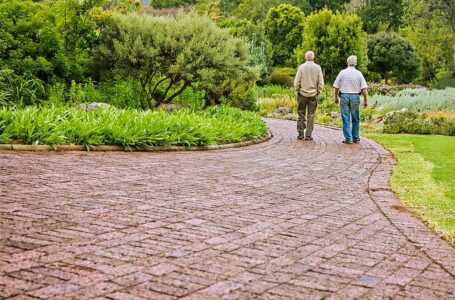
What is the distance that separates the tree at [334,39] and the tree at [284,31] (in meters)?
9.66

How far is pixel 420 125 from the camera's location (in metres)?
16.2

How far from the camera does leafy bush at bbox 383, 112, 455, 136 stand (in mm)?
15922

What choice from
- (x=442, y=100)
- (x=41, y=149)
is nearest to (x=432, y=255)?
(x=41, y=149)

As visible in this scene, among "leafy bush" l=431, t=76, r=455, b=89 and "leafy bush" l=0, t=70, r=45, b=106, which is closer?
"leafy bush" l=0, t=70, r=45, b=106

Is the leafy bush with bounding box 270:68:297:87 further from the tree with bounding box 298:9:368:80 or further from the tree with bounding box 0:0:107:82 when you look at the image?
the tree with bounding box 0:0:107:82

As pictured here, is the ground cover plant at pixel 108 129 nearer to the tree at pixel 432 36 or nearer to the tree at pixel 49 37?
the tree at pixel 49 37

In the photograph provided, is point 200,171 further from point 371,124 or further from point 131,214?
point 371,124

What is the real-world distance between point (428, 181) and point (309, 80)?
5.59m

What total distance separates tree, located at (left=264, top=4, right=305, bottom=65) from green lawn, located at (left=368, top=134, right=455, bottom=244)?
103ft

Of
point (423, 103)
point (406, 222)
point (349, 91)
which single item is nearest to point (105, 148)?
point (406, 222)

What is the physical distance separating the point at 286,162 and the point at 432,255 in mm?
4832

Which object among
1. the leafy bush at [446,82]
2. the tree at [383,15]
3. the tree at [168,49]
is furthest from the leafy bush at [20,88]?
the tree at [383,15]

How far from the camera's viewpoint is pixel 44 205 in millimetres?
4727

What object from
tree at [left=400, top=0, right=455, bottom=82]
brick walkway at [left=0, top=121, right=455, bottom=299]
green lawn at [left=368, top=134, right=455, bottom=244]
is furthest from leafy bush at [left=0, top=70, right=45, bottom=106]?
tree at [left=400, top=0, right=455, bottom=82]
